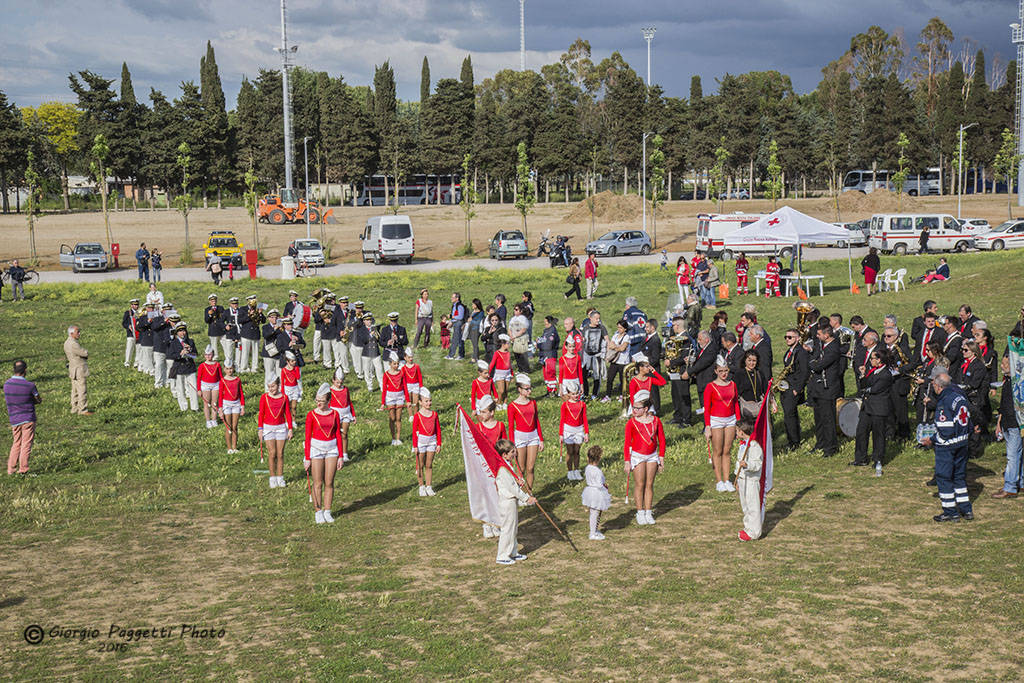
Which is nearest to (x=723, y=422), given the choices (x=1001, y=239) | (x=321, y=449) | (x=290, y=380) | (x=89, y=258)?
(x=321, y=449)

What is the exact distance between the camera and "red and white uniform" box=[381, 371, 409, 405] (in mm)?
15312

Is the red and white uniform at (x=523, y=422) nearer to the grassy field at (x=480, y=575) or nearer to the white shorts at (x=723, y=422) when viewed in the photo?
the grassy field at (x=480, y=575)

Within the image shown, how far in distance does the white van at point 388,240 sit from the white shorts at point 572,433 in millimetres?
37096

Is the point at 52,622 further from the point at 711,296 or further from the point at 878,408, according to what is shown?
the point at 711,296

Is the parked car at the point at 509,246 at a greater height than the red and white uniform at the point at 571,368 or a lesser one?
greater

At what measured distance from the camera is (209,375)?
1636 cm

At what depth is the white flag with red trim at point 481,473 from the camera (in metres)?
10.5

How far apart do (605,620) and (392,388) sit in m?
7.63

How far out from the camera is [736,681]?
728 cm

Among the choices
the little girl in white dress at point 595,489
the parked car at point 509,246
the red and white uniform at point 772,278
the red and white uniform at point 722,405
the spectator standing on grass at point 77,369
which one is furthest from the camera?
the parked car at point 509,246

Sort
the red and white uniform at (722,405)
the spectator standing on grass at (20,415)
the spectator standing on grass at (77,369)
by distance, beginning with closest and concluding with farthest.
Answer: the red and white uniform at (722,405), the spectator standing on grass at (20,415), the spectator standing on grass at (77,369)

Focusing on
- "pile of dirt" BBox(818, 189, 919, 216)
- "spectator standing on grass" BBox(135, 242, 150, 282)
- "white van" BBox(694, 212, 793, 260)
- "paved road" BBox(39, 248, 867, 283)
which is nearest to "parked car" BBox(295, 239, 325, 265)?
"paved road" BBox(39, 248, 867, 283)

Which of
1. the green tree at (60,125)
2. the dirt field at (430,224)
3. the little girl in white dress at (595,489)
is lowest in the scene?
the little girl in white dress at (595,489)

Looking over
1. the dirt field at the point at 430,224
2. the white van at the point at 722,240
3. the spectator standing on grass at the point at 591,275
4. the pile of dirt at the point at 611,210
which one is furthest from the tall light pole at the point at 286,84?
the spectator standing on grass at the point at 591,275
